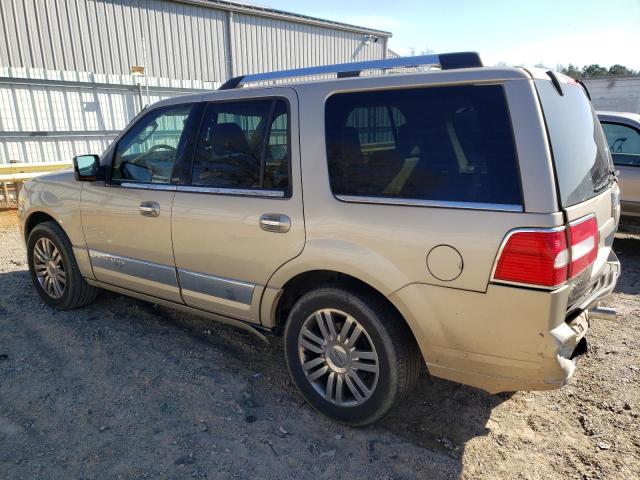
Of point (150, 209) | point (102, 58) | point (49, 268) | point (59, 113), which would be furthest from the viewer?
point (102, 58)

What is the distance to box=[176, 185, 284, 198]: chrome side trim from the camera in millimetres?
2820

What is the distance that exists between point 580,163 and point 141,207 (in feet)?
9.50

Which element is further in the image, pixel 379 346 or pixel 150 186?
pixel 150 186

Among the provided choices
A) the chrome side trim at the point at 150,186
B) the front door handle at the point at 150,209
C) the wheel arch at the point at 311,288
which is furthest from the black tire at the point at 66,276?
the wheel arch at the point at 311,288

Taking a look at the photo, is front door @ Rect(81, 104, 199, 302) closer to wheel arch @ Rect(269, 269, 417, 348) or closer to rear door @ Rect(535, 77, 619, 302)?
wheel arch @ Rect(269, 269, 417, 348)

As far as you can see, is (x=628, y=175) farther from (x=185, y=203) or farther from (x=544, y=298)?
(x=185, y=203)

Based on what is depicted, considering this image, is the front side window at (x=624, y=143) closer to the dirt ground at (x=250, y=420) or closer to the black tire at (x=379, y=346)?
the dirt ground at (x=250, y=420)

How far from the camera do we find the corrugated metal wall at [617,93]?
65.0ft

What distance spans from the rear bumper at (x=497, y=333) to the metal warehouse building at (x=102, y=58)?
1154cm

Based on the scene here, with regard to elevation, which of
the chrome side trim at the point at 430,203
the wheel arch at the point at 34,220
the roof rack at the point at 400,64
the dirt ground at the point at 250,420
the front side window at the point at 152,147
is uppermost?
the roof rack at the point at 400,64

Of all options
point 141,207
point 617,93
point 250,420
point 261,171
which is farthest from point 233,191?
point 617,93

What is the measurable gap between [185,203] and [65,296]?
200cm

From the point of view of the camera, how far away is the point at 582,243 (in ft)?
7.22

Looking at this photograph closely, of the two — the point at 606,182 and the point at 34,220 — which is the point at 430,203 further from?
the point at 34,220
